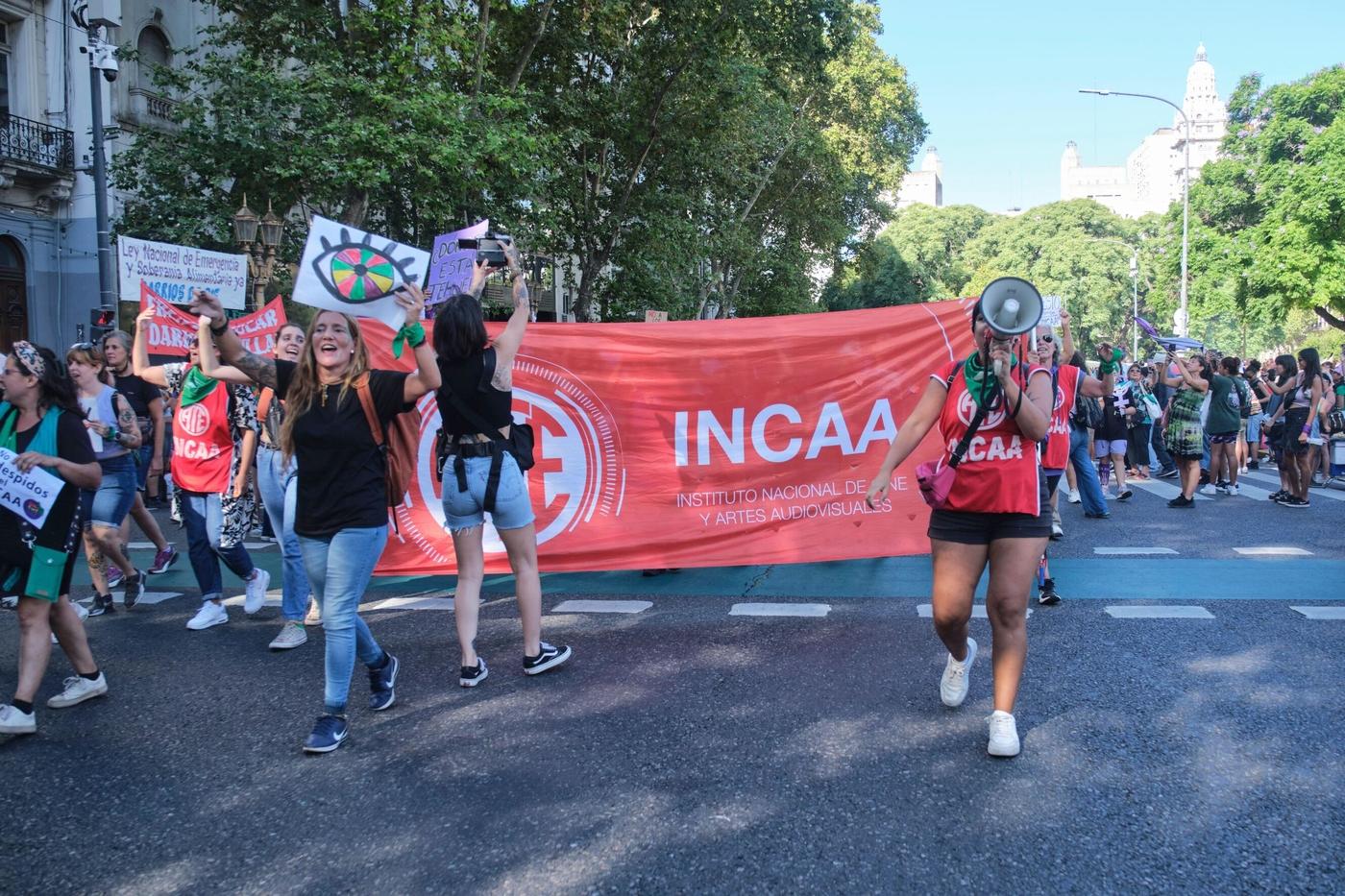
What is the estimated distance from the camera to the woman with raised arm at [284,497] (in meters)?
5.30

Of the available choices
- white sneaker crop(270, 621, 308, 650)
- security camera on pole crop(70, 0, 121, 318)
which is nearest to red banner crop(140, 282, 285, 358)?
white sneaker crop(270, 621, 308, 650)

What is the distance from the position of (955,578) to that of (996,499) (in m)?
0.37

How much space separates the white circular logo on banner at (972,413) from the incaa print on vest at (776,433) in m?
2.87

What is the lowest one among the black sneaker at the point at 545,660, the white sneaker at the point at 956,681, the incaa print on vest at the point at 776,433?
the black sneaker at the point at 545,660

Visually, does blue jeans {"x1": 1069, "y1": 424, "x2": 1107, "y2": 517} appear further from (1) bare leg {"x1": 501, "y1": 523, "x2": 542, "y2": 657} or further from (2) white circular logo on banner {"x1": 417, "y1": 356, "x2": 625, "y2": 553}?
(1) bare leg {"x1": 501, "y1": 523, "x2": 542, "y2": 657}

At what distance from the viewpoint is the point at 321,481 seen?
4188 millimetres

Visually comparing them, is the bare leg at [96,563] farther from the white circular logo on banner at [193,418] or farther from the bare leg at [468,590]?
the bare leg at [468,590]

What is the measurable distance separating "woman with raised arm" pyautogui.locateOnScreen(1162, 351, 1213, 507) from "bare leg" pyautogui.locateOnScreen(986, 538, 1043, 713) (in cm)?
877

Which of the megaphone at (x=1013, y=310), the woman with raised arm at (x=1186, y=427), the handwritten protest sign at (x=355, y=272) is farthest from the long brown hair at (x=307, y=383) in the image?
the woman with raised arm at (x=1186, y=427)

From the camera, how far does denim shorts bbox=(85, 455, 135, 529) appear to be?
667 centimetres

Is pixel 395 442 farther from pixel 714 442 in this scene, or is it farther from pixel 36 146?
pixel 36 146

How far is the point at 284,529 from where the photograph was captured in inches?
219

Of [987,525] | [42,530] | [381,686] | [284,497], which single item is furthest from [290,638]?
[987,525]

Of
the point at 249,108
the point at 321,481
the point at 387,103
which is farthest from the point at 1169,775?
A: the point at 249,108
